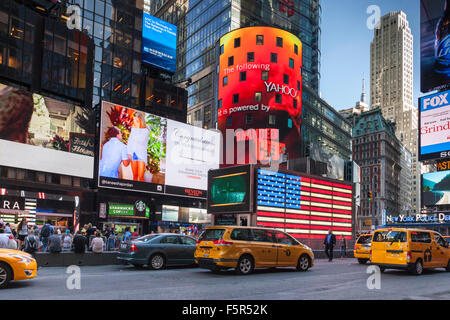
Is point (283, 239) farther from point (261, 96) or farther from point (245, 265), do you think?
point (261, 96)

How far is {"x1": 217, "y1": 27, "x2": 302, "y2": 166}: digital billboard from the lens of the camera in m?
70.0

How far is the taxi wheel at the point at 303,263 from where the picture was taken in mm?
19267

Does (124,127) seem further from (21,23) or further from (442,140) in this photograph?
(442,140)

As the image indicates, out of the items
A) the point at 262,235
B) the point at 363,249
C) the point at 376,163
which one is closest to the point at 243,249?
the point at 262,235

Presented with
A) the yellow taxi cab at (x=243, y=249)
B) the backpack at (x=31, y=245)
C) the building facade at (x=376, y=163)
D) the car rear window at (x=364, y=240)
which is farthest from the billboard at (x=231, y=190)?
the building facade at (x=376, y=163)

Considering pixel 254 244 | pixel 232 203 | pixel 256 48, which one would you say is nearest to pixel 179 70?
pixel 256 48

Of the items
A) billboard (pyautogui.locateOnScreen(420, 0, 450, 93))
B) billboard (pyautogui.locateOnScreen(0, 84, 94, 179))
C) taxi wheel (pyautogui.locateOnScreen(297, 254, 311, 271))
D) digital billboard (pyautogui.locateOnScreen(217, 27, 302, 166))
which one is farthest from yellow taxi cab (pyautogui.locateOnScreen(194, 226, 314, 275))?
billboard (pyautogui.locateOnScreen(420, 0, 450, 93))

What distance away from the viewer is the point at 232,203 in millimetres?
32188

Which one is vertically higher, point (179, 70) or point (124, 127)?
point (179, 70)

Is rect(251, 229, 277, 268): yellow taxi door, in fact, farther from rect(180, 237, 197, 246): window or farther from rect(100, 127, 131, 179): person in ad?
rect(100, 127, 131, 179): person in ad

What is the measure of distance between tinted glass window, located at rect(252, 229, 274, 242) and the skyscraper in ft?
212
